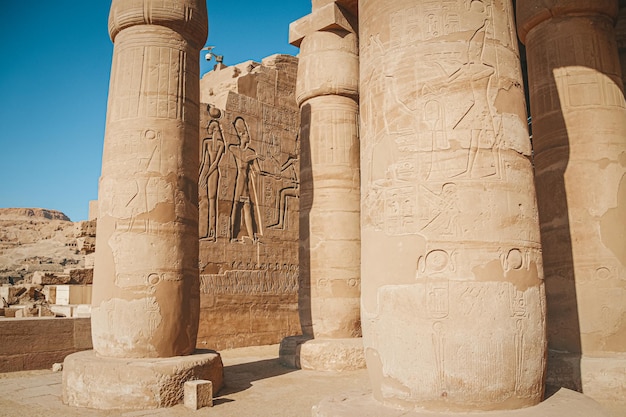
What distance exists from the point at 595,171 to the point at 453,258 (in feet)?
11.2

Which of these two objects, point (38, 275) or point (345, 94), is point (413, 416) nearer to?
point (345, 94)

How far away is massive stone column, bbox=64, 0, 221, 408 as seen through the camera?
550cm

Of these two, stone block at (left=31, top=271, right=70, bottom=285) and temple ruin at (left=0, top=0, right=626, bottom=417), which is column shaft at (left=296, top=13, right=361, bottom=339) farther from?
stone block at (left=31, top=271, right=70, bottom=285)

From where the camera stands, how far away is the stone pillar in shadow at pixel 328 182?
8.45m

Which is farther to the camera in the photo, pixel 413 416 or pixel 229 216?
pixel 229 216

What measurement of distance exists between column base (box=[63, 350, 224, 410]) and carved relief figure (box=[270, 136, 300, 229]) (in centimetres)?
786

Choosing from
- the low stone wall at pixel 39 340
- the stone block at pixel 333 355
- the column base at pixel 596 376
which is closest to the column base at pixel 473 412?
the column base at pixel 596 376

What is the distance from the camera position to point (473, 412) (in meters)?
3.33

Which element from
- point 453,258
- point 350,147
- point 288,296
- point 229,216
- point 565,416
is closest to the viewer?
point 565,416

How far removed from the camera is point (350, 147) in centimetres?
888

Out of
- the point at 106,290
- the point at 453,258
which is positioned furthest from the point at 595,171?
the point at 106,290

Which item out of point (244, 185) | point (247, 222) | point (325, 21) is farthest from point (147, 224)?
point (244, 185)

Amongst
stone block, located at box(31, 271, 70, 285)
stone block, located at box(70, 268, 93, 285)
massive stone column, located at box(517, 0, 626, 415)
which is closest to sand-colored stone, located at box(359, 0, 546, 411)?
massive stone column, located at box(517, 0, 626, 415)

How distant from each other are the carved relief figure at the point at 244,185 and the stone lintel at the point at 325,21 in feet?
13.3
